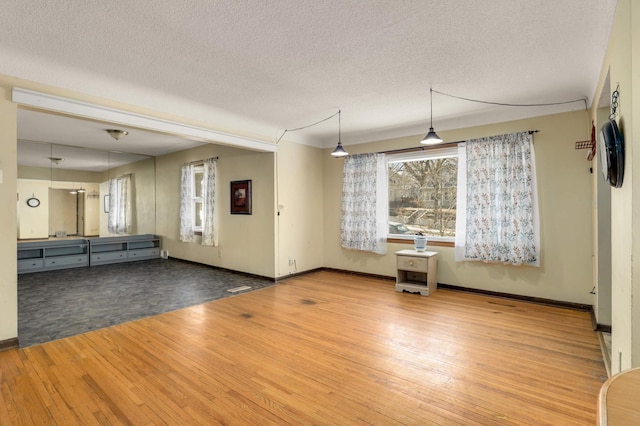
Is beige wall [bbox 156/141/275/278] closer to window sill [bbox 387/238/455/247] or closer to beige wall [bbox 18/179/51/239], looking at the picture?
window sill [bbox 387/238/455/247]

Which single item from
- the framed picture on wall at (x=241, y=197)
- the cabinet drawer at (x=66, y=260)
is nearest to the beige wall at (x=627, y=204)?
the framed picture on wall at (x=241, y=197)

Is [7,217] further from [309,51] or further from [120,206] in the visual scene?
[120,206]

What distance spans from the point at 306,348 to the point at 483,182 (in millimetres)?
3397

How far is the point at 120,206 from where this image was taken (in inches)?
302

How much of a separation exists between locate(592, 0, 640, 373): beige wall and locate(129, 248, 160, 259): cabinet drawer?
8.42 meters

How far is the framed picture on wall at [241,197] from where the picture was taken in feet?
19.4

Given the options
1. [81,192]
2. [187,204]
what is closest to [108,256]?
[81,192]

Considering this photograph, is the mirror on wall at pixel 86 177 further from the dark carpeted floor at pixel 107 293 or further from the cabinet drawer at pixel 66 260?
the dark carpeted floor at pixel 107 293

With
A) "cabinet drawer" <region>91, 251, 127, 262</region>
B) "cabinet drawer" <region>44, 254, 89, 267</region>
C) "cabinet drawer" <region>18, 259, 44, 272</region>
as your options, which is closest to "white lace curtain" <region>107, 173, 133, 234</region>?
"cabinet drawer" <region>91, 251, 127, 262</region>

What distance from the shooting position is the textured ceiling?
6.93 feet

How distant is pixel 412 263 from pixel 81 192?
7173 millimetres

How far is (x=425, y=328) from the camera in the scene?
3.38m

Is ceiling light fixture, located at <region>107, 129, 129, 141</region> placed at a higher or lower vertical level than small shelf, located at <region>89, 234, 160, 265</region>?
higher

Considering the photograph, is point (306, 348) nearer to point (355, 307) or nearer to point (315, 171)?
point (355, 307)
